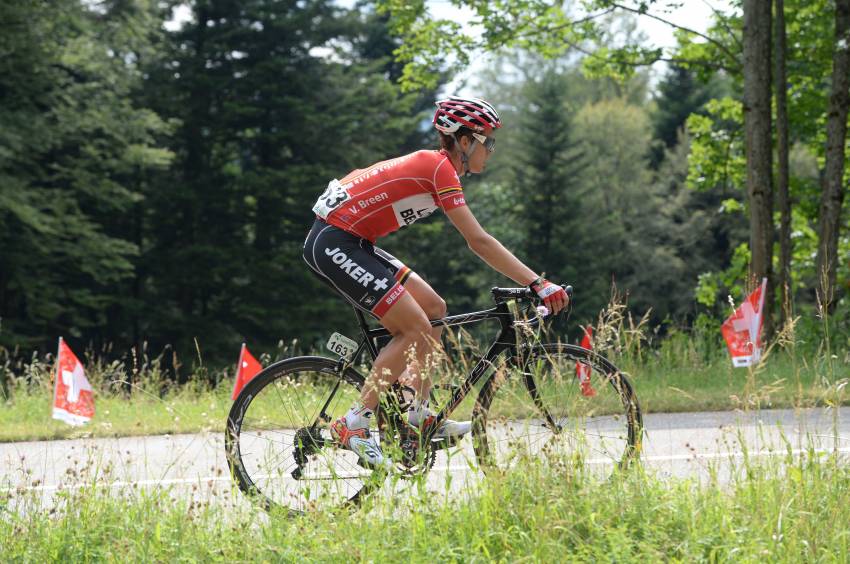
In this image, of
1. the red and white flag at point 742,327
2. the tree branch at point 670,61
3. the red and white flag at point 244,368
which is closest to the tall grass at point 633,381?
the red and white flag at point 244,368

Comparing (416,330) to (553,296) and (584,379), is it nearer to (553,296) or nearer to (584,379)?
(553,296)

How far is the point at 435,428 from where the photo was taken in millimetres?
5066

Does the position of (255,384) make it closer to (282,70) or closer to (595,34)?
(595,34)

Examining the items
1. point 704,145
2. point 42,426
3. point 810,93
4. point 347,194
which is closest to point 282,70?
point 704,145

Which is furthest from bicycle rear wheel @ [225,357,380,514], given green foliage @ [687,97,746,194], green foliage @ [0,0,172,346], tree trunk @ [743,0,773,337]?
green foliage @ [0,0,172,346]

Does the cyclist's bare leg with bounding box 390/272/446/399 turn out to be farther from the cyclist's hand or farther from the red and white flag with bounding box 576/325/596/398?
the red and white flag with bounding box 576/325/596/398

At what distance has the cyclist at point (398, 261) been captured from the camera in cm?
511

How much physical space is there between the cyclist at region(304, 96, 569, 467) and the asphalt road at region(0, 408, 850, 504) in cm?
54

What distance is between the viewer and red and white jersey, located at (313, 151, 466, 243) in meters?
5.18

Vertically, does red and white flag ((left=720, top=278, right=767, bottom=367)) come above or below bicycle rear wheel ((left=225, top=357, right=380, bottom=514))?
above

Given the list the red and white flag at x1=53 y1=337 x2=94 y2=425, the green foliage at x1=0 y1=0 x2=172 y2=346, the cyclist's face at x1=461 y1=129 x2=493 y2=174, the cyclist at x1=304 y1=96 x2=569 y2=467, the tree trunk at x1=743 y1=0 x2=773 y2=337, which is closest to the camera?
the cyclist at x1=304 y1=96 x2=569 y2=467

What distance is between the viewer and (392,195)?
5.24 metres

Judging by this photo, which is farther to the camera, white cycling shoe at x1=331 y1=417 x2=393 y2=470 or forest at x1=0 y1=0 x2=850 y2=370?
forest at x1=0 y1=0 x2=850 y2=370

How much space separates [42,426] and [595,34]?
1084 centimetres
